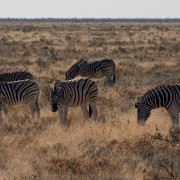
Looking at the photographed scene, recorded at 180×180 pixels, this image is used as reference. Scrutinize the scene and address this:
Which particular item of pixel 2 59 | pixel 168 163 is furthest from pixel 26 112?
pixel 2 59

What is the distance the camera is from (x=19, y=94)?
1297cm

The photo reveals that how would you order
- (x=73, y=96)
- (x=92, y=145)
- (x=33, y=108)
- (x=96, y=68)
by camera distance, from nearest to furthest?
(x=92, y=145), (x=73, y=96), (x=33, y=108), (x=96, y=68)

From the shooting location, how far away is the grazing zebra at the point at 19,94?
1287 centimetres

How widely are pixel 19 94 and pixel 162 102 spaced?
4.15m

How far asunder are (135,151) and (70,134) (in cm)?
186

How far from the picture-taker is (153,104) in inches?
461

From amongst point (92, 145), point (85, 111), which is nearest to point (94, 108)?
point (85, 111)

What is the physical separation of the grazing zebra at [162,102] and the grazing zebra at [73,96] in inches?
63.3

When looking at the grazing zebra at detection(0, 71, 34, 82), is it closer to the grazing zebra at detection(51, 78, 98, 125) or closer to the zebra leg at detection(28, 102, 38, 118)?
the zebra leg at detection(28, 102, 38, 118)

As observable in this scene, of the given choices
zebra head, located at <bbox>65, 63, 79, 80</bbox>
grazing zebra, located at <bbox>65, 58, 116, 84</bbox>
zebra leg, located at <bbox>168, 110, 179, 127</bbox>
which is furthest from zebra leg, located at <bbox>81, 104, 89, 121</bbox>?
grazing zebra, located at <bbox>65, 58, 116, 84</bbox>

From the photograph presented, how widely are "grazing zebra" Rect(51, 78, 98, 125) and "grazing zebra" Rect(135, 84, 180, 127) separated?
Answer: 161 centimetres

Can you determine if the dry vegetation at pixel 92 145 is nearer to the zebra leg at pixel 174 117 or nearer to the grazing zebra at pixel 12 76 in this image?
the zebra leg at pixel 174 117

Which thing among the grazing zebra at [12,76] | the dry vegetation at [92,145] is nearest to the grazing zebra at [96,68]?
the dry vegetation at [92,145]

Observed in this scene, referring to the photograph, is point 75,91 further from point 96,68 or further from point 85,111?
point 96,68
